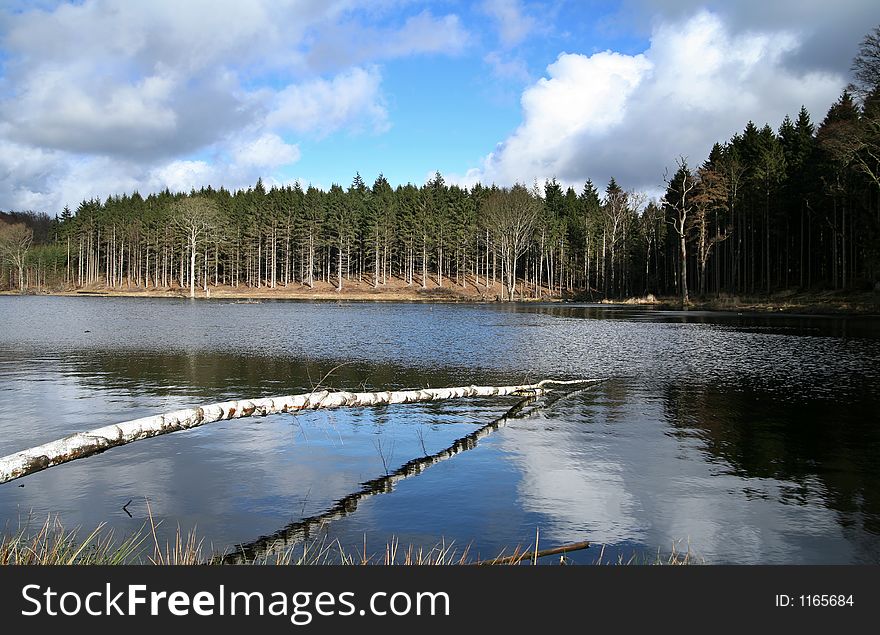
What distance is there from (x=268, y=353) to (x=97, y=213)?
135m

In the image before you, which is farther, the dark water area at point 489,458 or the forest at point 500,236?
the forest at point 500,236

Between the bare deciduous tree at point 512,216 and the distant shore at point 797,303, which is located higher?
the bare deciduous tree at point 512,216

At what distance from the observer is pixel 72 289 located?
438ft

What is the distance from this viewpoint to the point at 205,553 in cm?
668

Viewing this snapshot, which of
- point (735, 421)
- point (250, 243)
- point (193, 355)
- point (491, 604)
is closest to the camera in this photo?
point (491, 604)

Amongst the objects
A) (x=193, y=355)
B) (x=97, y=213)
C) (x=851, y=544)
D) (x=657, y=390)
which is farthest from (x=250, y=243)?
(x=851, y=544)

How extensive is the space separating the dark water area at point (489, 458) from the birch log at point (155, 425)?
89cm

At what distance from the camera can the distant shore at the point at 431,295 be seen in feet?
210

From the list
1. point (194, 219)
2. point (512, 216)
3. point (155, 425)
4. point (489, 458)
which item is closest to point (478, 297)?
point (512, 216)

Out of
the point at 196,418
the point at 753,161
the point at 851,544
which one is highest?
the point at 753,161

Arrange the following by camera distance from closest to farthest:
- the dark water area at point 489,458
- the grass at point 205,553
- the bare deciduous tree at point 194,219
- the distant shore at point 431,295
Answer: the grass at point 205,553 → the dark water area at point 489,458 → the distant shore at point 431,295 → the bare deciduous tree at point 194,219

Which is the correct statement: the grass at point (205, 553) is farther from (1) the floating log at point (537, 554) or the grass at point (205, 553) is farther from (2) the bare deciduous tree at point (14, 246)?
(2) the bare deciduous tree at point (14, 246)

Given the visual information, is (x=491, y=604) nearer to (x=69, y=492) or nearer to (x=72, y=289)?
(x=69, y=492)

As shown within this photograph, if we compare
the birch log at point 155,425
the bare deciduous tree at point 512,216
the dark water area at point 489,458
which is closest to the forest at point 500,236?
the bare deciduous tree at point 512,216
